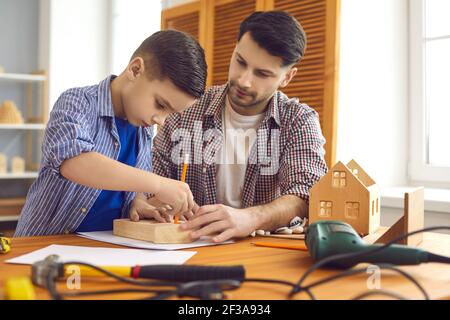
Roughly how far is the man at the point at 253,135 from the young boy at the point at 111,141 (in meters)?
0.22

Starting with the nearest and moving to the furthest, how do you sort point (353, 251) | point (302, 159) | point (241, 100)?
1. point (353, 251)
2. point (302, 159)
3. point (241, 100)

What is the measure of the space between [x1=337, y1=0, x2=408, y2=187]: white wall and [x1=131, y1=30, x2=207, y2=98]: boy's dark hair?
1.19 meters

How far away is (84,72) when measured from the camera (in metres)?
4.14

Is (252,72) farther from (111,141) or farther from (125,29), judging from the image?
(125,29)

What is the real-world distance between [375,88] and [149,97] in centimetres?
146

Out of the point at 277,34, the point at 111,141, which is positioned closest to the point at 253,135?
the point at 277,34

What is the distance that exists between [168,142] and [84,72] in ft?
9.00

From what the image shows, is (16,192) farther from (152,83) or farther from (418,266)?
(418,266)

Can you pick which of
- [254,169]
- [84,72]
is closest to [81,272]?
[254,169]

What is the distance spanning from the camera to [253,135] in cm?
164

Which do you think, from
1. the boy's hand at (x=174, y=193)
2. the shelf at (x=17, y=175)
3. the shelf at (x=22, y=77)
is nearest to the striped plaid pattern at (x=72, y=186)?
the boy's hand at (x=174, y=193)

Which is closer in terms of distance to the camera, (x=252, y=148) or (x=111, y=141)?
(x=111, y=141)

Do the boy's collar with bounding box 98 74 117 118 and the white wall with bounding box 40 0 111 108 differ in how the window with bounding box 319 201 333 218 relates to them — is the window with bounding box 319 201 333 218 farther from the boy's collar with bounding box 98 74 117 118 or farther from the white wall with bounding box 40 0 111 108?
the white wall with bounding box 40 0 111 108

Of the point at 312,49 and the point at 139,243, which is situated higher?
the point at 312,49
